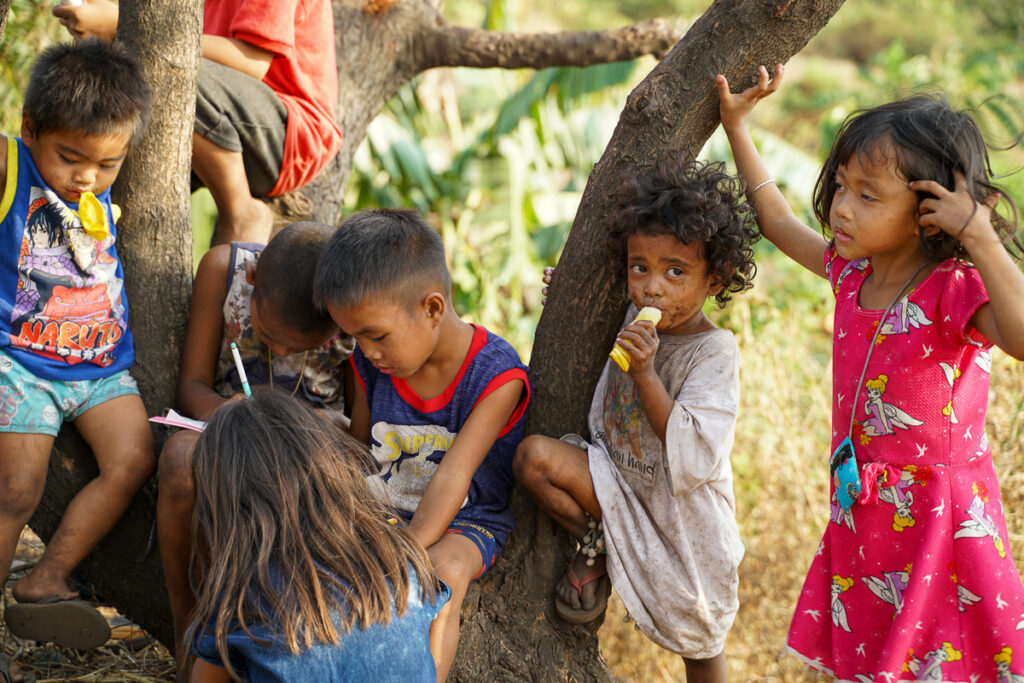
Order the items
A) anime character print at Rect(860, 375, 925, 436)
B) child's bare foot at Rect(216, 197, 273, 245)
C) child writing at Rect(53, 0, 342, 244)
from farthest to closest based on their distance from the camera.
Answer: child's bare foot at Rect(216, 197, 273, 245) < child writing at Rect(53, 0, 342, 244) < anime character print at Rect(860, 375, 925, 436)

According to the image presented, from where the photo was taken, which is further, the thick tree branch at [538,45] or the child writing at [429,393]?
the thick tree branch at [538,45]

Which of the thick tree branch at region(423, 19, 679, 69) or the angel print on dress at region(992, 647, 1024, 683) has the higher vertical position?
the thick tree branch at region(423, 19, 679, 69)

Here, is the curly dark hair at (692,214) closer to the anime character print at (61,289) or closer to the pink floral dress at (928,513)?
the pink floral dress at (928,513)

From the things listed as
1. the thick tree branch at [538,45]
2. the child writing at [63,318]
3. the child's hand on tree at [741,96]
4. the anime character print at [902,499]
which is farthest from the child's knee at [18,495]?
the thick tree branch at [538,45]

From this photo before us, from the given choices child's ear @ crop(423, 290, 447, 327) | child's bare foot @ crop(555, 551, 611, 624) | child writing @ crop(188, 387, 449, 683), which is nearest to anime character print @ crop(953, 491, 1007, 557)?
child's bare foot @ crop(555, 551, 611, 624)

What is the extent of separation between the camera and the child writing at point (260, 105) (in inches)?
117

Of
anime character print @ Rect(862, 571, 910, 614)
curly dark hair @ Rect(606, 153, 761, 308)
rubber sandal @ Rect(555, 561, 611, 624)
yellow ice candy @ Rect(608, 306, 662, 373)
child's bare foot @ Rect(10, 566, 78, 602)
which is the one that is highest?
curly dark hair @ Rect(606, 153, 761, 308)

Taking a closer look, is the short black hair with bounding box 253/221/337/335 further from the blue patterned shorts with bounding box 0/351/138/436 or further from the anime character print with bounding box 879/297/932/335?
the anime character print with bounding box 879/297/932/335

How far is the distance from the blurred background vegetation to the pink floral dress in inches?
16.9

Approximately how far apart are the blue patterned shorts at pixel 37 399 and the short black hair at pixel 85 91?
2.09ft

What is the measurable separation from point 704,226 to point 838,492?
0.74 m

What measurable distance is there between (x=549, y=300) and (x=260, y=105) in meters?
1.25

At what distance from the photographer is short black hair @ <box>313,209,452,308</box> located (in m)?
2.30

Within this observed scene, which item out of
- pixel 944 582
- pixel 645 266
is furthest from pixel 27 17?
pixel 944 582
